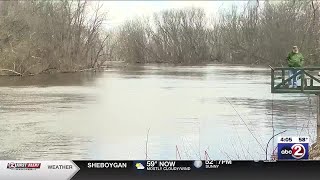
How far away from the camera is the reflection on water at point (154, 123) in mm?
1822

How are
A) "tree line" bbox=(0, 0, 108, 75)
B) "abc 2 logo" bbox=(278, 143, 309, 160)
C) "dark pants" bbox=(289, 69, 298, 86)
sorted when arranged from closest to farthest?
"abc 2 logo" bbox=(278, 143, 309, 160) < "tree line" bbox=(0, 0, 108, 75) < "dark pants" bbox=(289, 69, 298, 86)

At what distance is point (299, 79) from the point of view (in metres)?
2.25

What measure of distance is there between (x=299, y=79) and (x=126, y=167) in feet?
4.10

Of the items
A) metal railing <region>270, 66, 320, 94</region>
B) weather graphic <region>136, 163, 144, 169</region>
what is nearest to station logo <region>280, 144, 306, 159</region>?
weather graphic <region>136, 163, 144, 169</region>

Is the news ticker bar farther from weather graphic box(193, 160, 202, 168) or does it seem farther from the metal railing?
the metal railing

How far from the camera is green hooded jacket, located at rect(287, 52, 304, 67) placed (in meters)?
1.84

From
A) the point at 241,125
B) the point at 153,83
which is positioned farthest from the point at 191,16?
the point at 153,83

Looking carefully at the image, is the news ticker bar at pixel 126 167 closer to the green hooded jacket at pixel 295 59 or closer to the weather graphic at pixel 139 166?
the weather graphic at pixel 139 166

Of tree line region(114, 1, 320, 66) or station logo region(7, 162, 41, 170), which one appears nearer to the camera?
station logo region(7, 162, 41, 170)

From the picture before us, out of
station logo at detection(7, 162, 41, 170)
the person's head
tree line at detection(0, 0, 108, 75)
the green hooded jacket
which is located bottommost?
station logo at detection(7, 162, 41, 170)

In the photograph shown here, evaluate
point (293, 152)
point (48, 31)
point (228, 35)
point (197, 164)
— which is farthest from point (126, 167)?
point (48, 31)

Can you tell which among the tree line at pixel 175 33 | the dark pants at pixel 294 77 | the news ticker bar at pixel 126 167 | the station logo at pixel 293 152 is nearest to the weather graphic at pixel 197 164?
the news ticker bar at pixel 126 167

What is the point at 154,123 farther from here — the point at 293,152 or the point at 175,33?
the point at 293,152

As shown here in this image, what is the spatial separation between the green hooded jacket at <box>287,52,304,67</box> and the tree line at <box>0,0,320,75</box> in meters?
0.03
